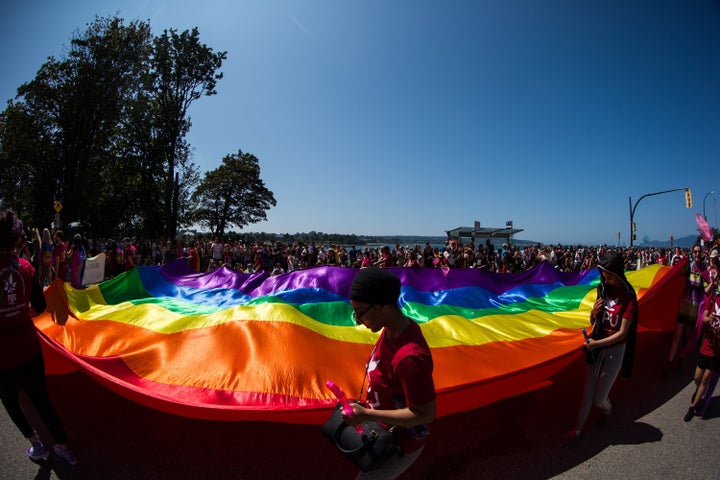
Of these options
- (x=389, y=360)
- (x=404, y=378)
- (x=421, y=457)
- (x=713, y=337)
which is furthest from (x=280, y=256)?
(x=404, y=378)

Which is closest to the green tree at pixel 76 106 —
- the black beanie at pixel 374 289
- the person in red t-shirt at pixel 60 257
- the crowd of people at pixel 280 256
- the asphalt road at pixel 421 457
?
the crowd of people at pixel 280 256

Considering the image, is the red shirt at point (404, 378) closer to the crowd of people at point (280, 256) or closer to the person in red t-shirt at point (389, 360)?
the person in red t-shirt at point (389, 360)

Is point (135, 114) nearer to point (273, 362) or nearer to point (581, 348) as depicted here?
point (273, 362)

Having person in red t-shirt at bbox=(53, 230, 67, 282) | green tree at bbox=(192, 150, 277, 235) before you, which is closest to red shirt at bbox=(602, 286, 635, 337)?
person in red t-shirt at bbox=(53, 230, 67, 282)

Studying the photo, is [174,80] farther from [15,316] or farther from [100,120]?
[15,316]

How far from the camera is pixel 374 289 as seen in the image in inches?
62.1

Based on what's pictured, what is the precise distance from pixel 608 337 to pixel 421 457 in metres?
2.03

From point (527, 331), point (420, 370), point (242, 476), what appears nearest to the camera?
point (420, 370)

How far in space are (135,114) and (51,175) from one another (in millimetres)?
7056

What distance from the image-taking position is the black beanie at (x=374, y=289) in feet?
5.18

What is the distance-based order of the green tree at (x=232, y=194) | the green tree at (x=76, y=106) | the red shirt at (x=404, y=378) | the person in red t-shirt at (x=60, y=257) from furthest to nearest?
the green tree at (x=232, y=194), the green tree at (x=76, y=106), the person in red t-shirt at (x=60, y=257), the red shirt at (x=404, y=378)

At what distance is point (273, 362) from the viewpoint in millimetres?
3197

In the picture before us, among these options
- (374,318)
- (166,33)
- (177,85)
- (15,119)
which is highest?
(166,33)

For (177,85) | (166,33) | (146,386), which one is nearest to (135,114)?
(177,85)
